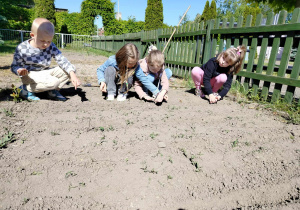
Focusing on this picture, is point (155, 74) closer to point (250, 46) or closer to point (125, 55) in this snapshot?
point (125, 55)

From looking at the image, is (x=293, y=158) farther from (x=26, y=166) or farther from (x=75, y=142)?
(x=26, y=166)

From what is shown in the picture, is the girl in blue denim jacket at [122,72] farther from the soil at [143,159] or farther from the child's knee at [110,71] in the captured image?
the soil at [143,159]

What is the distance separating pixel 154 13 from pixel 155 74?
57.2 feet

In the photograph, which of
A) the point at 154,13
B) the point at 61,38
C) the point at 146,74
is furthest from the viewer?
the point at 154,13

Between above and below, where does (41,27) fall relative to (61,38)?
below

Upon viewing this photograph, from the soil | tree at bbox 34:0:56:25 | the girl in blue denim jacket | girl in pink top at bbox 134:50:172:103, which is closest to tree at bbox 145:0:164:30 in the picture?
tree at bbox 34:0:56:25

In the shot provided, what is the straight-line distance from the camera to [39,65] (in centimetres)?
275

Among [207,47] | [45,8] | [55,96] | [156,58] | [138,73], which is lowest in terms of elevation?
[55,96]

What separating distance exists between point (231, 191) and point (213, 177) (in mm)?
147

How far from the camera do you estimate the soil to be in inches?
50.5

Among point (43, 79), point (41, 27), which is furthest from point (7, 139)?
point (41, 27)

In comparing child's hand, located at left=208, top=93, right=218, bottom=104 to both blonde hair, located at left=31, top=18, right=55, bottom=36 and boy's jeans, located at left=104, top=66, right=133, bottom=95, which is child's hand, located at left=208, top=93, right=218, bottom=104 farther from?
blonde hair, located at left=31, top=18, right=55, bottom=36

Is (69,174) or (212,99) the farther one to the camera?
(212,99)

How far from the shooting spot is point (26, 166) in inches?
58.6
